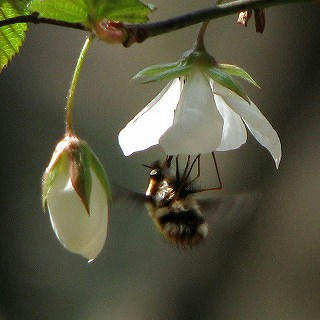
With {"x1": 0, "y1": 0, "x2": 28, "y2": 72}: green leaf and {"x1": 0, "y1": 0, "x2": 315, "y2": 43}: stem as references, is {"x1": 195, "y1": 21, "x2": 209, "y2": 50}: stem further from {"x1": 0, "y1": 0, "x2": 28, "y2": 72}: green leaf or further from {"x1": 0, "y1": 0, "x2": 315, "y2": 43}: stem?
{"x1": 0, "y1": 0, "x2": 28, "y2": 72}: green leaf

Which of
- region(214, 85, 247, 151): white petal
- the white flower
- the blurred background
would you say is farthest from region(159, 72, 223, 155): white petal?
the blurred background

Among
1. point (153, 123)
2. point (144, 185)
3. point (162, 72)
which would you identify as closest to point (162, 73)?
point (162, 72)

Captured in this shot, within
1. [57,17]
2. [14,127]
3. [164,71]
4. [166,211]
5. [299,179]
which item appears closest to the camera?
[57,17]

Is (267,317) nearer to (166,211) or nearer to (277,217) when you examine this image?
(277,217)

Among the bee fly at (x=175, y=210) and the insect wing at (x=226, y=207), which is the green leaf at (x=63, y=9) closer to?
the bee fly at (x=175, y=210)

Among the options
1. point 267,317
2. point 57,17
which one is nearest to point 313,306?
point 267,317

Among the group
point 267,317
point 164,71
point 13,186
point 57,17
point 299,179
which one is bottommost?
point 267,317

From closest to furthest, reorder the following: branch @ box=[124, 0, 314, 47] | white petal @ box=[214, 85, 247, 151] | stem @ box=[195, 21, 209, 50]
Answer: branch @ box=[124, 0, 314, 47] < stem @ box=[195, 21, 209, 50] < white petal @ box=[214, 85, 247, 151]
